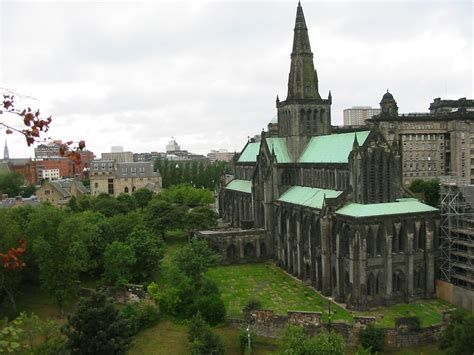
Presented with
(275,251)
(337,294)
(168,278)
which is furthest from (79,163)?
(275,251)

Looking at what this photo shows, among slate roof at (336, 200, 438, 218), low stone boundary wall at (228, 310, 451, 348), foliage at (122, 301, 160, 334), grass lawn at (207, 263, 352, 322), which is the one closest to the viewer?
low stone boundary wall at (228, 310, 451, 348)

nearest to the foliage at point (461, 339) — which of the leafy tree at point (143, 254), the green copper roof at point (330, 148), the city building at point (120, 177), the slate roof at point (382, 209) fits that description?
the slate roof at point (382, 209)

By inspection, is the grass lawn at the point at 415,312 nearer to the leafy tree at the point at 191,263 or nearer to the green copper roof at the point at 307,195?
the green copper roof at the point at 307,195

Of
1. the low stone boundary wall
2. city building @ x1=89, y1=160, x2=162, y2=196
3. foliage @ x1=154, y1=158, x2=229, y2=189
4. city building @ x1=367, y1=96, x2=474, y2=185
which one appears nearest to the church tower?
the low stone boundary wall

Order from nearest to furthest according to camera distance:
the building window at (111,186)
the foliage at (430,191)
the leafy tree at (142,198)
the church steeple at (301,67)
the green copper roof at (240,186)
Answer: the church steeple at (301,67) → the foliage at (430,191) → the green copper roof at (240,186) → the leafy tree at (142,198) → the building window at (111,186)

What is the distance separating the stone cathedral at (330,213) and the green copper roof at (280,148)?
0.57 feet

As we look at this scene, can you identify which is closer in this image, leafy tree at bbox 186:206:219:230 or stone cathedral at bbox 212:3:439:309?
stone cathedral at bbox 212:3:439:309

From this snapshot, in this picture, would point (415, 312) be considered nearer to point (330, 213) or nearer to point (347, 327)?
point (347, 327)

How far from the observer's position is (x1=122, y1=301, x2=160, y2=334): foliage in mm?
44709

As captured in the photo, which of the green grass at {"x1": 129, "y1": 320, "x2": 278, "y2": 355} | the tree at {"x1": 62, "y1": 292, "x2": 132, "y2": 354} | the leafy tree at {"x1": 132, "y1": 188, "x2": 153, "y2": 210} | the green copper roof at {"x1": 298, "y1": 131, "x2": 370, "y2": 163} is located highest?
the green copper roof at {"x1": 298, "y1": 131, "x2": 370, "y2": 163}

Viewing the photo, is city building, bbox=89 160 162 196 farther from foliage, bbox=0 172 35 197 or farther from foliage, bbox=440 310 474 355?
foliage, bbox=440 310 474 355

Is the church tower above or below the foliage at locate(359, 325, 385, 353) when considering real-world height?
above

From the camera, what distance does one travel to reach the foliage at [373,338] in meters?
40.3

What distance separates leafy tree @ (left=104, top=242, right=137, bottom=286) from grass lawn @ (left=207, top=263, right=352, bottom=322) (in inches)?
458
